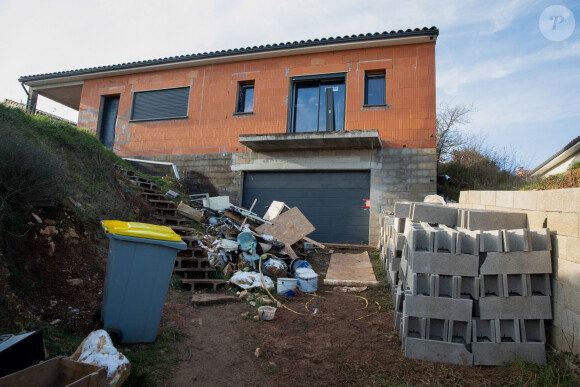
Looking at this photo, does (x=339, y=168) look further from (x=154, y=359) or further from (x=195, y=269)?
(x=154, y=359)

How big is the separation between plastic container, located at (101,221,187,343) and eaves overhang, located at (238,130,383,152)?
665 centimetres

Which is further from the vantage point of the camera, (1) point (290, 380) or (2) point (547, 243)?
(2) point (547, 243)

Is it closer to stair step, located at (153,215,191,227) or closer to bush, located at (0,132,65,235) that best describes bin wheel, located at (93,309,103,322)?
bush, located at (0,132,65,235)

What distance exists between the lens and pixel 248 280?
5727 millimetres

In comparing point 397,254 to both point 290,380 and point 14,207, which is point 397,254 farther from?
point 14,207

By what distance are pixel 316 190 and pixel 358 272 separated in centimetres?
408

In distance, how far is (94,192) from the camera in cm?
646

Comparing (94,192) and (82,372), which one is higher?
(94,192)

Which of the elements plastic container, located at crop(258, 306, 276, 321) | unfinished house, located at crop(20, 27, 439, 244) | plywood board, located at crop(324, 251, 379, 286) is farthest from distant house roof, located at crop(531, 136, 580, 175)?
plastic container, located at crop(258, 306, 276, 321)

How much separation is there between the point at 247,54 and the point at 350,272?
8166mm

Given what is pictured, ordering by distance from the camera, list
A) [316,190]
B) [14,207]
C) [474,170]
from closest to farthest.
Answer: [14,207]
[316,190]
[474,170]

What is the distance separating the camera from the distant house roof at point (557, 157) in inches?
446

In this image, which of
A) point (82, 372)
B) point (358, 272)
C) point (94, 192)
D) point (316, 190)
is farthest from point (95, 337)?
point (316, 190)

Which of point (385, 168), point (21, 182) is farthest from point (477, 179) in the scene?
point (21, 182)
